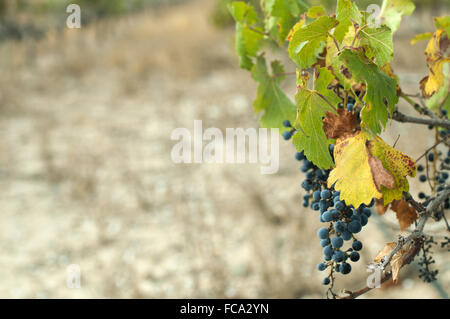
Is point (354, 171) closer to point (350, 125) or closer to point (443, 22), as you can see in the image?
point (350, 125)

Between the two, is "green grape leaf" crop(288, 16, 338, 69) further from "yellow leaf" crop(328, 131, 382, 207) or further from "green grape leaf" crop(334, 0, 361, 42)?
"yellow leaf" crop(328, 131, 382, 207)

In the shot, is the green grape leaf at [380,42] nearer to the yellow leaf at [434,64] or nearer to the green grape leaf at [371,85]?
the green grape leaf at [371,85]

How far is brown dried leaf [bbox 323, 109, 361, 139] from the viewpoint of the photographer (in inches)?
28.5

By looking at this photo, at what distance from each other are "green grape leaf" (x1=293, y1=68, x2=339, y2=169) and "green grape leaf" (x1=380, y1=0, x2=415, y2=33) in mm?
303

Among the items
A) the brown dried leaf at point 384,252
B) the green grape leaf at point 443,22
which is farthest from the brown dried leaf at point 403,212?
the green grape leaf at point 443,22

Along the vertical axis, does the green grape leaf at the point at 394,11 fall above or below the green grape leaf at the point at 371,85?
above

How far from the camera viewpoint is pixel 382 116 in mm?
712

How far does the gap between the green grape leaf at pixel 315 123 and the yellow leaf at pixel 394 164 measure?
88mm

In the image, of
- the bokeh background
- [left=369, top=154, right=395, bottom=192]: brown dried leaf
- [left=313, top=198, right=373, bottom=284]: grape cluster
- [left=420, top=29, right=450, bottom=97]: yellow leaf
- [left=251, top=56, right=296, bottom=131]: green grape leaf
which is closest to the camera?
[left=369, top=154, right=395, bottom=192]: brown dried leaf

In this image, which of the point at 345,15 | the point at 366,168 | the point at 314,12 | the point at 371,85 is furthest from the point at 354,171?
the point at 314,12

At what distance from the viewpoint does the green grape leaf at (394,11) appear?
94 centimetres

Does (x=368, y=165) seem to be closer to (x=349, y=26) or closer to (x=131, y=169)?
(x=349, y=26)

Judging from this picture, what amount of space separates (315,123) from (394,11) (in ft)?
1.34

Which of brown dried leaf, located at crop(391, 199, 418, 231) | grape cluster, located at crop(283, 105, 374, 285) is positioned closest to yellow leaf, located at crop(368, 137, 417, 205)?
grape cluster, located at crop(283, 105, 374, 285)
